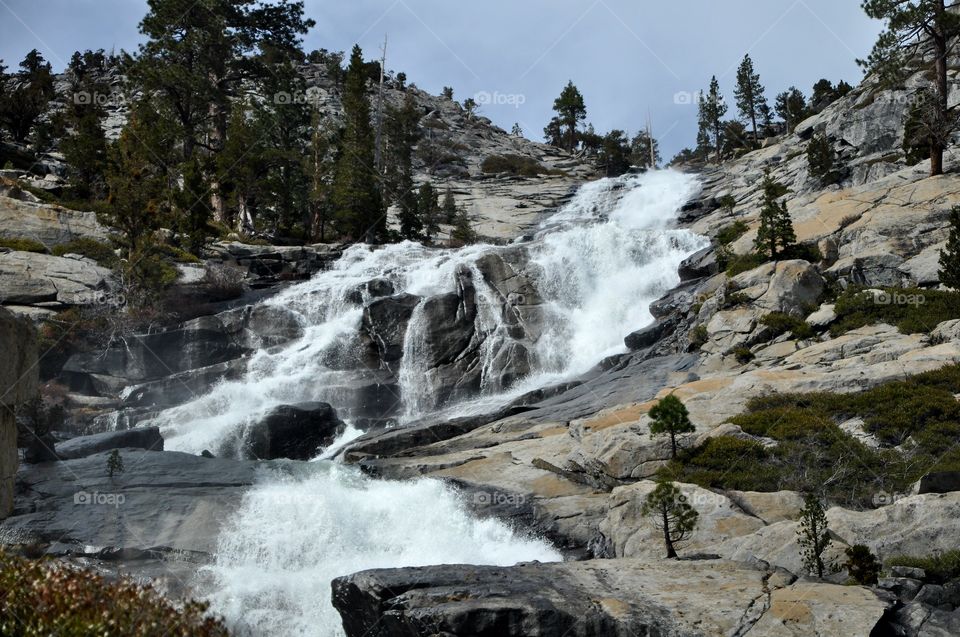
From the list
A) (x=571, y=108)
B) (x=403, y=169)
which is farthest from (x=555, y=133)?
(x=403, y=169)

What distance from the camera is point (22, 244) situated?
35406 mm

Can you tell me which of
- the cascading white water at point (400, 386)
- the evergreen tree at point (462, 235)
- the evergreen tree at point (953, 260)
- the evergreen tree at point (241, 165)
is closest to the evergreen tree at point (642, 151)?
the cascading white water at point (400, 386)

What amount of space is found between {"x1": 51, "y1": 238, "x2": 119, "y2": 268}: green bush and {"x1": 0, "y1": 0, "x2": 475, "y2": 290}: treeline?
6.44ft

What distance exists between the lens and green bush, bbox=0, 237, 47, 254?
35031mm

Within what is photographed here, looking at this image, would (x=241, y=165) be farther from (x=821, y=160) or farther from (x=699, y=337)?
(x=821, y=160)

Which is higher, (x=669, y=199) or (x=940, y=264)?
(x=669, y=199)

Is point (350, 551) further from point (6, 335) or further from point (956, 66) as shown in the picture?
point (956, 66)

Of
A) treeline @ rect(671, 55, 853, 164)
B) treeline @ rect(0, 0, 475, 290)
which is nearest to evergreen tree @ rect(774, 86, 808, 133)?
treeline @ rect(671, 55, 853, 164)

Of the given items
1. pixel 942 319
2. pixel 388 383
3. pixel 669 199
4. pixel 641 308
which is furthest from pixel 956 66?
pixel 388 383

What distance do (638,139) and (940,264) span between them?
77928 millimetres

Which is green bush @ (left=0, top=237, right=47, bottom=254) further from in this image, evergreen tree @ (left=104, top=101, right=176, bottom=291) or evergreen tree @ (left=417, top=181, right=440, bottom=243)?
evergreen tree @ (left=417, top=181, right=440, bottom=243)

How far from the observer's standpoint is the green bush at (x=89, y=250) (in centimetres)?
3609

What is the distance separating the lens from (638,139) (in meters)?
98.5

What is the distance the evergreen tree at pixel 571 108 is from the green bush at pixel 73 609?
8846 centimetres
